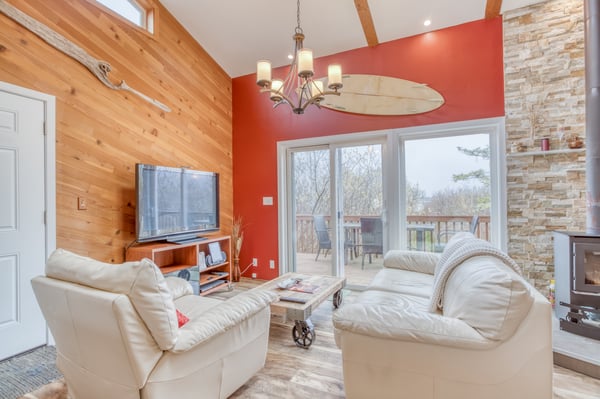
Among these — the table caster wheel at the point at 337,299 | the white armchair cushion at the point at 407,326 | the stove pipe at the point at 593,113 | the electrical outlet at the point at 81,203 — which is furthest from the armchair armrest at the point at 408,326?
the electrical outlet at the point at 81,203

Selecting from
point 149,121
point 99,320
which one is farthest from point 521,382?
point 149,121

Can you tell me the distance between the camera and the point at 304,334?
2.44 m

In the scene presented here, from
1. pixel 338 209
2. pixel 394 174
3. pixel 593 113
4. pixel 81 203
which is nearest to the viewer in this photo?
pixel 593 113

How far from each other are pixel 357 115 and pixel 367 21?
1059 mm

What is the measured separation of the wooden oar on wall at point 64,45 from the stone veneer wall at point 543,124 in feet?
13.6

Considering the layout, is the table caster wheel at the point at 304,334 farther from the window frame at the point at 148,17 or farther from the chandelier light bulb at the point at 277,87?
the window frame at the point at 148,17

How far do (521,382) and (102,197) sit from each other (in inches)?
141

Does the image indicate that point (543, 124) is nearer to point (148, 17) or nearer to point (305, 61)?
point (305, 61)

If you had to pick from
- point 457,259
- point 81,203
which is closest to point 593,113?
point 457,259

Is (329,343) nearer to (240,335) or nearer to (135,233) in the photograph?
(240,335)

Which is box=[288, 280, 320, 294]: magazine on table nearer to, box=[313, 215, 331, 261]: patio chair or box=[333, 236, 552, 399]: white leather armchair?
box=[333, 236, 552, 399]: white leather armchair

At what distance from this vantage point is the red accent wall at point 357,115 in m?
3.30

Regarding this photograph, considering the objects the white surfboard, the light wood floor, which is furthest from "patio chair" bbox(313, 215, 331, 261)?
the light wood floor

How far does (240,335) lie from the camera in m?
1.79
